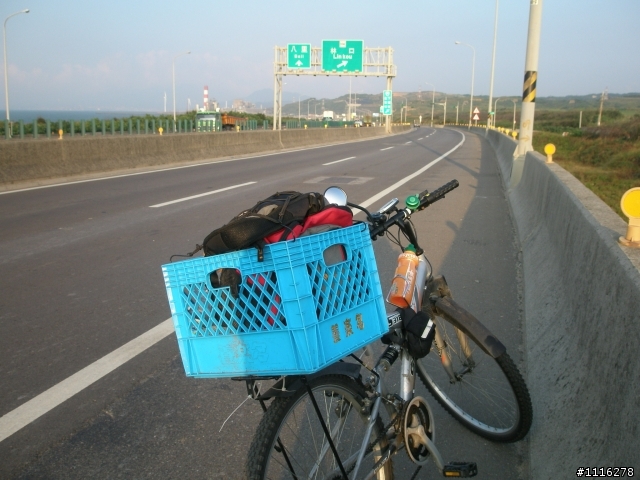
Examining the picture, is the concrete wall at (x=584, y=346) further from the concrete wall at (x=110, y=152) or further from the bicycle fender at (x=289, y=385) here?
the concrete wall at (x=110, y=152)

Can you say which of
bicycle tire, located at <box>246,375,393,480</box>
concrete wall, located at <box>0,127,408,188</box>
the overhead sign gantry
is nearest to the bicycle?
bicycle tire, located at <box>246,375,393,480</box>

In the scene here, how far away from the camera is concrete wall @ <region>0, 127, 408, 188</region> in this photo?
45.8 ft

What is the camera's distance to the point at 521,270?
23.6ft

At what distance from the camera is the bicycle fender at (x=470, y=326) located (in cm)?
329

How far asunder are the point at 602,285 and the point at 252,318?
172cm

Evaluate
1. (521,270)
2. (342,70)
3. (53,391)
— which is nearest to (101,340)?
(53,391)

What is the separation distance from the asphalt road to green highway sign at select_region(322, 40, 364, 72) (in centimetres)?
3421

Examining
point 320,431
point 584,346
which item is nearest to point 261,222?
point 320,431

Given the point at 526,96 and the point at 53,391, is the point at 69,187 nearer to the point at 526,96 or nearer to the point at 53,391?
the point at 526,96

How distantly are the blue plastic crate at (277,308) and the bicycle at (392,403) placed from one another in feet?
0.57

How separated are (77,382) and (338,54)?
44.0 meters

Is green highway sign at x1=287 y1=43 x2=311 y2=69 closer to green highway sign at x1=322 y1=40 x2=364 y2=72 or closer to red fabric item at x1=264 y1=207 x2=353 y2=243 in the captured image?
green highway sign at x1=322 y1=40 x2=364 y2=72

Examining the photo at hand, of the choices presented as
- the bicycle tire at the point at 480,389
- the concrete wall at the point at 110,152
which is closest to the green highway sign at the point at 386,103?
the concrete wall at the point at 110,152

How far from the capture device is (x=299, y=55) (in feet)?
149
